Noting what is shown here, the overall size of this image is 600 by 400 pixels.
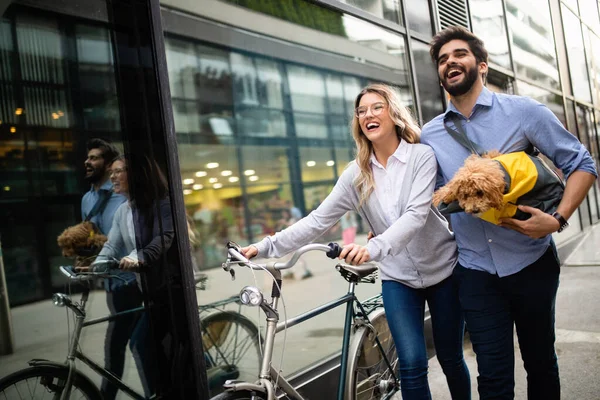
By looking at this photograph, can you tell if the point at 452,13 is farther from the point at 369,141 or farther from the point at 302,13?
the point at 369,141

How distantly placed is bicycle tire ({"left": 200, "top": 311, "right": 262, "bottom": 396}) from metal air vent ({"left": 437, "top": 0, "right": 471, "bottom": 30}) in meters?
4.35

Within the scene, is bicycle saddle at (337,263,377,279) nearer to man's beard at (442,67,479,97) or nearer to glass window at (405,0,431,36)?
man's beard at (442,67,479,97)

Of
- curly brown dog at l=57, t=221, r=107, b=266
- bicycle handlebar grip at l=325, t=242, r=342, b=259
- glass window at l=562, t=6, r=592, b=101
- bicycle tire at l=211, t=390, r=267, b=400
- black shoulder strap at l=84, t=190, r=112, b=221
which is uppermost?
glass window at l=562, t=6, r=592, b=101

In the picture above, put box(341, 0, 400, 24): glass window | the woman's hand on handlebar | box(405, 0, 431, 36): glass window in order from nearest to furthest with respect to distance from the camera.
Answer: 1. the woman's hand on handlebar
2. box(341, 0, 400, 24): glass window
3. box(405, 0, 431, 36): glass window

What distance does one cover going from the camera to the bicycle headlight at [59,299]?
2689mm

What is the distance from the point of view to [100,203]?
295 centimetres

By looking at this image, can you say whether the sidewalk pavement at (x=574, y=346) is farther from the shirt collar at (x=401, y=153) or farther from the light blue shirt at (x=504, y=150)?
the shirt collar at (x=401, y=153)

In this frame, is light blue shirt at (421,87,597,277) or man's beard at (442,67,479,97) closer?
light blue shirt at (421,87,597,277)

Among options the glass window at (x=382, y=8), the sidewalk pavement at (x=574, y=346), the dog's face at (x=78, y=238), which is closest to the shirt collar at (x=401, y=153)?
the dog's face at (x=78, y=238)

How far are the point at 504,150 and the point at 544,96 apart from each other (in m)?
8.80

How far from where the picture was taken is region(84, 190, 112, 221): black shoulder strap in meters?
2.91

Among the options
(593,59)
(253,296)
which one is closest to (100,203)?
(253,296)

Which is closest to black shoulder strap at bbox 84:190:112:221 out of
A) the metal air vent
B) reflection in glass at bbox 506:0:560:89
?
the metal air vent

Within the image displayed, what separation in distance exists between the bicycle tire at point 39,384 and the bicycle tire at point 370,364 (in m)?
1.45
